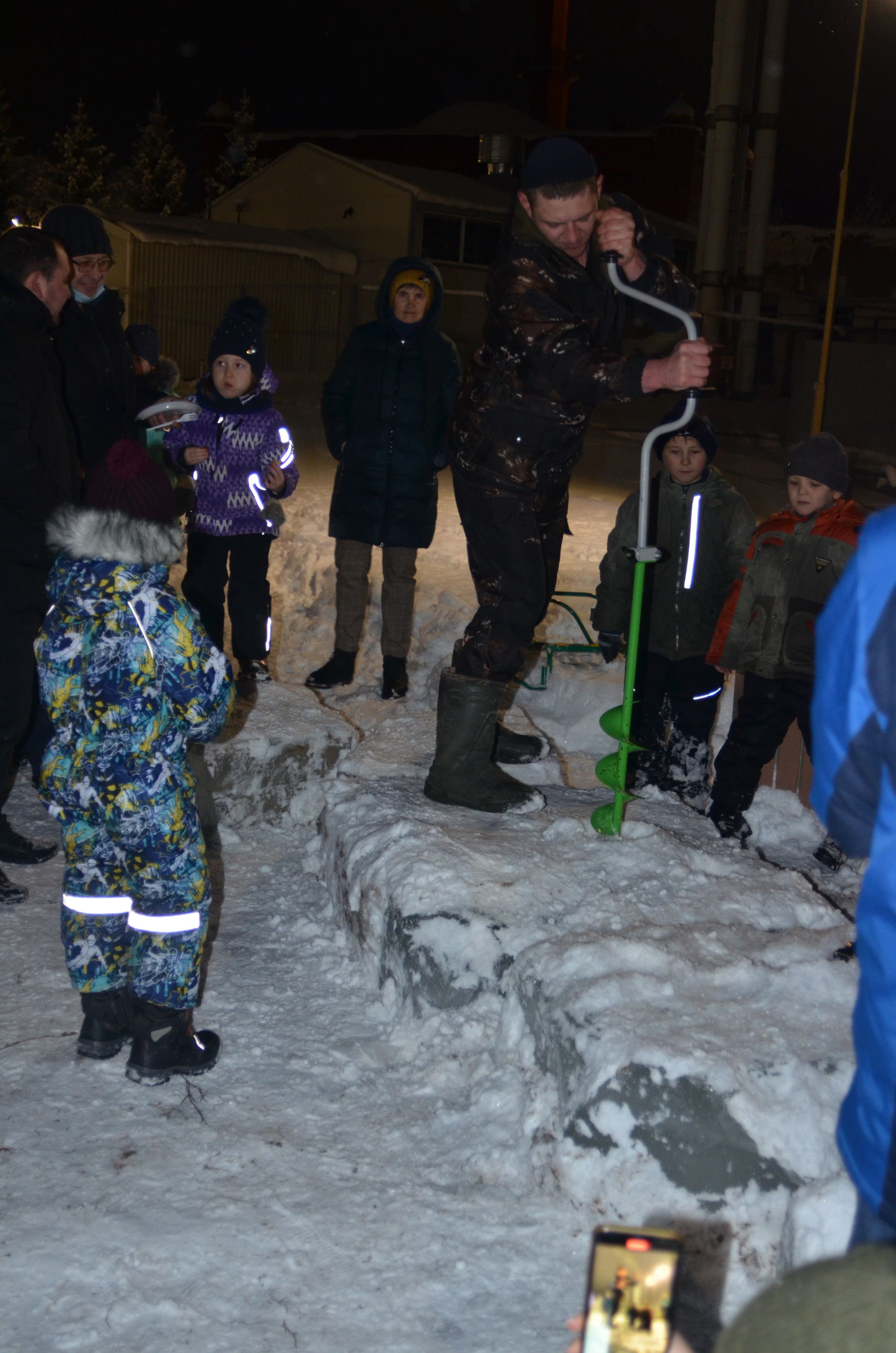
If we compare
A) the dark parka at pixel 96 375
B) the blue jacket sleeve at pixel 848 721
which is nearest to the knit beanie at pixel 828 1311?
the blue jacket sleeve at pixel 848 721

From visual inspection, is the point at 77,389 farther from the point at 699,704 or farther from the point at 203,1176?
the point at 203,1176

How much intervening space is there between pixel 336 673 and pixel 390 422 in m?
1.31

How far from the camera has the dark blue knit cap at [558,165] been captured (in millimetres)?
3551

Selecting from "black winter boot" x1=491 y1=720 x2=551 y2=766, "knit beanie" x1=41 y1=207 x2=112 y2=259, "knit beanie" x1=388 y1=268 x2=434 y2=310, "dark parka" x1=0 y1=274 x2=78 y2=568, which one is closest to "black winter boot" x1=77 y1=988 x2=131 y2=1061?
"dark parka" x1=0 y1=274 x2=78 y2=568

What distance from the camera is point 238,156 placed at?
46500 millimetres

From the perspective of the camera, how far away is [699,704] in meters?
5.17

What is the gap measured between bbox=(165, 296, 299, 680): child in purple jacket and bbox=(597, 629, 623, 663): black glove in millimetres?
1622

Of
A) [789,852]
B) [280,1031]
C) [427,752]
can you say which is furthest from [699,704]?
[280,1031]

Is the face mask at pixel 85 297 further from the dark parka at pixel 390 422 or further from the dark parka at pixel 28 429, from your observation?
the dark parka at pixel 390 422

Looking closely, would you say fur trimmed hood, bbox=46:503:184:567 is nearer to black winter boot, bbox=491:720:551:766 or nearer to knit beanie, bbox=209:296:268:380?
black winter boot, bbox=491:720:551:766

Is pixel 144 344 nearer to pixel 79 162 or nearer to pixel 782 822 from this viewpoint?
pixel 782 822

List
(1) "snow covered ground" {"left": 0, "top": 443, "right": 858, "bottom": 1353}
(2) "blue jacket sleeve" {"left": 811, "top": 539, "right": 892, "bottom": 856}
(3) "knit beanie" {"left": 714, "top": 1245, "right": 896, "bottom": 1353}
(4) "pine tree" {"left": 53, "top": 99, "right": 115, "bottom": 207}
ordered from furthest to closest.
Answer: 1. (4) "pine tree" {"left": 53, "top": 99, "right": 115, "bottom": 207}
2. (1) "snow covered ground" {"left": 0, "top": 443, "right": 858, "bottom": 1353}
3. (2) "blue jacket sleeve" {"left": 811, "top": 539, "right": 892, "bottom": 856}
4. (3) "knit beanie" {"left": 714, "top": 1245, "right": 896, "bottom": 1353}

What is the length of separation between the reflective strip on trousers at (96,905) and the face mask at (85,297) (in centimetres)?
303

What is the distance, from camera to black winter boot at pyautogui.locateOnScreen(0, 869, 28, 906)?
13.8 feet
